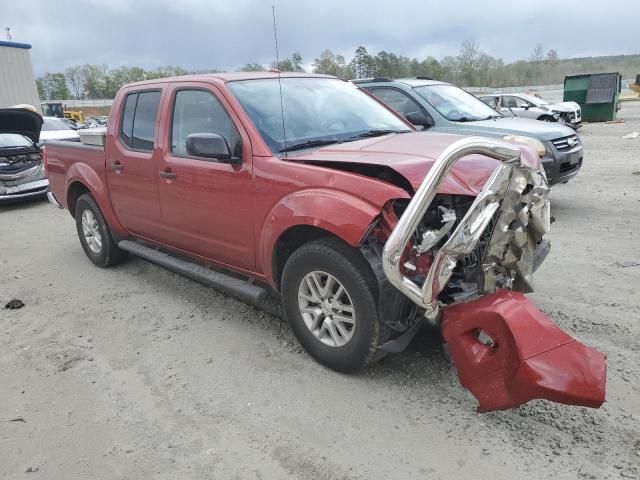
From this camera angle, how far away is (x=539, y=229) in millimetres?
3105

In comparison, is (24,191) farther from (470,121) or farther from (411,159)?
(411,159)

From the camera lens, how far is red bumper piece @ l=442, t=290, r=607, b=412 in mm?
2473

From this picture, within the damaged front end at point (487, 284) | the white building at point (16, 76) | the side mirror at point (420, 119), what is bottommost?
the damaged front end at point (487, 284)

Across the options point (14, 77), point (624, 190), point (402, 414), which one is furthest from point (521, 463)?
point (14, 77)

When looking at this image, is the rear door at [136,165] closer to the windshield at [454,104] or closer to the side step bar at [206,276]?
the side step bar at [206,276]

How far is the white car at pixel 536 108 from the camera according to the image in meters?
19.2

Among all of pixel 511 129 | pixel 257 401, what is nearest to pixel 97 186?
pixel 257 401

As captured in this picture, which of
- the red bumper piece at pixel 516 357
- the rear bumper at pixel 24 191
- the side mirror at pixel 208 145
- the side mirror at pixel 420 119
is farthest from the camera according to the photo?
the rear bumper at pixel 24 191

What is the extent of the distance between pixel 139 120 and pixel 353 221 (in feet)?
9.33

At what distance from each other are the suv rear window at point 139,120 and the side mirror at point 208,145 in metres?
1.15

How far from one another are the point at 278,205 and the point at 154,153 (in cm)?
166

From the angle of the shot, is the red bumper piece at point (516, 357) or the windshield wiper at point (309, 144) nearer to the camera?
the red bumper piece at point (516, 357)

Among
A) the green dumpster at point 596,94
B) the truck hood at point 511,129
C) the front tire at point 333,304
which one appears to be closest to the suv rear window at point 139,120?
the front tire at point 333,304

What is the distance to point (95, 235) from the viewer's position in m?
5.85
